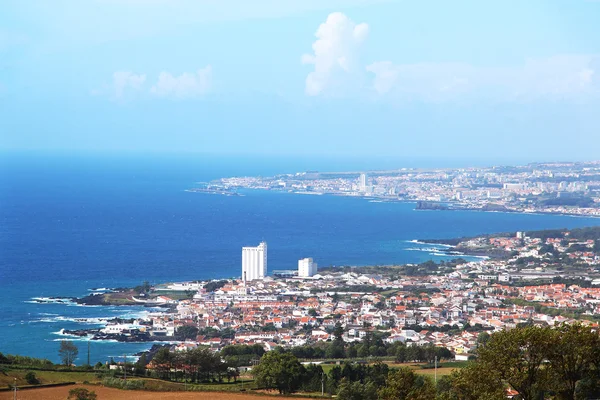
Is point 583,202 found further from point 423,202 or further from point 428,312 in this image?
point 428,312

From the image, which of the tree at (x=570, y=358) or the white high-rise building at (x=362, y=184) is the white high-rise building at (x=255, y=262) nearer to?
the tree at (x=570, y=358)

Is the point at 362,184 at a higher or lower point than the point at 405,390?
higher

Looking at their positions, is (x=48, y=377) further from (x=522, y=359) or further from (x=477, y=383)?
(x=522, y=359)

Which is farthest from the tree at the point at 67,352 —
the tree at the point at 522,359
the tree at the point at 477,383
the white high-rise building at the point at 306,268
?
the white high-rise building at the point at 306,268

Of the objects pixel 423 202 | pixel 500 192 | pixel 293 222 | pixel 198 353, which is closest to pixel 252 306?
pixel 198 353

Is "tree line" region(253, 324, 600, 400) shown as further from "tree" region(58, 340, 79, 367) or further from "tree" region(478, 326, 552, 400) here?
"tree" region(58, 340, 79, 367)

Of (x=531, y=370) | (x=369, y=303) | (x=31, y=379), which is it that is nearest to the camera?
(x=531, y=370)

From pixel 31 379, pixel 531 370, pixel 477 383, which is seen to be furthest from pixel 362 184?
pixel 477 383
